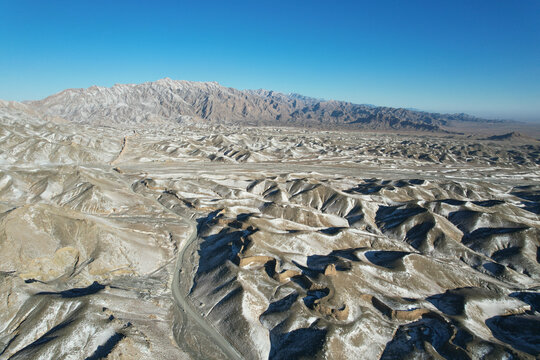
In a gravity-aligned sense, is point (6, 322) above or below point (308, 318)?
above

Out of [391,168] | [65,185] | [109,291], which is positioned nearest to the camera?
[109,291]

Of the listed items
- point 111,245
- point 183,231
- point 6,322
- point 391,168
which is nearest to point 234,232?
Result: point 183,231

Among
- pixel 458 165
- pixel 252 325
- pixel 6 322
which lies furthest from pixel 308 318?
pixel 458 165

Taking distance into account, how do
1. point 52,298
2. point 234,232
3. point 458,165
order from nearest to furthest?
point 52,298
point 234,232
point 458,165

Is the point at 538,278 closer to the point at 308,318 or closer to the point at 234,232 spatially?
the point at 308,318

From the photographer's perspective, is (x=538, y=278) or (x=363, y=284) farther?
(x=538, y=278)

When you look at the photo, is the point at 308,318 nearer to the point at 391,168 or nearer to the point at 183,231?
the point at 183,231
